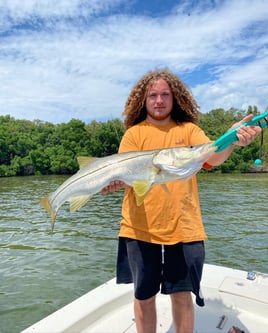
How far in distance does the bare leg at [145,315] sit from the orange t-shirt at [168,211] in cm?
57

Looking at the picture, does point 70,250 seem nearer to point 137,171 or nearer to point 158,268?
point 158,268

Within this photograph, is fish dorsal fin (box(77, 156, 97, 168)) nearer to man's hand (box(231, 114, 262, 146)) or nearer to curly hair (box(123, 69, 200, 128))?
curly hair (box(123, 69, 200, 128))

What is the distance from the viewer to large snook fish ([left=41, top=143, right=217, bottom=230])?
8.11 feet

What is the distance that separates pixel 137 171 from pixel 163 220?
439mm

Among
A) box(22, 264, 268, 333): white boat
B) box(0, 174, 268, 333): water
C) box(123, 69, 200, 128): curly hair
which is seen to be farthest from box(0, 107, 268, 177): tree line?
box(123, 69, 200, 128): curly hair

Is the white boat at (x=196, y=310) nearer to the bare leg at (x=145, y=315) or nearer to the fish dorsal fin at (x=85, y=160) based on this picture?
the bare leg at (x=145, y=315)

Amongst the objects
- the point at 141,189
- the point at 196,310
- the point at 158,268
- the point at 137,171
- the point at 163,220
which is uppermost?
the point at 137,171

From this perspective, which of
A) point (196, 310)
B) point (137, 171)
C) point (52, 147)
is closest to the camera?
point (137, 171)

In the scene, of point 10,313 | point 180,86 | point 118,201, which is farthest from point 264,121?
point 118,201

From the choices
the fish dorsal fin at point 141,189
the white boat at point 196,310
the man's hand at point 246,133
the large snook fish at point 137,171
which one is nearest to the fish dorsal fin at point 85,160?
the large snook fish at point 137,171

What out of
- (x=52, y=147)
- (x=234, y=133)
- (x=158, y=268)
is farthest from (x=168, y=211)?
(x=52, y=147)

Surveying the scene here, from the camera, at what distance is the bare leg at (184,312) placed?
110 inches

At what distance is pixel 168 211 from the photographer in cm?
269

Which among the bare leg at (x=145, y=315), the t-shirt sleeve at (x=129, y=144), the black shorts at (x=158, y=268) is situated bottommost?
the bare leg at (x=145, y=315)
